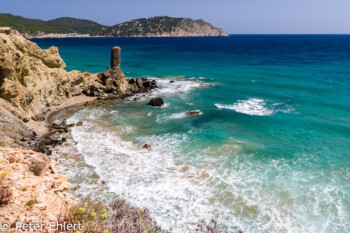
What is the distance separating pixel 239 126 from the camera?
2567cm

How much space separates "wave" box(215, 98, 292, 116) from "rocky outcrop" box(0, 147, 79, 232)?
24120 millimetres

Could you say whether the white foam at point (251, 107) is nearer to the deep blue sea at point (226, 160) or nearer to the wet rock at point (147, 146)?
the deep blue sea at point (226, 160)

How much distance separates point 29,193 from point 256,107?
29.2 metres

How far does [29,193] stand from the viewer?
948cm

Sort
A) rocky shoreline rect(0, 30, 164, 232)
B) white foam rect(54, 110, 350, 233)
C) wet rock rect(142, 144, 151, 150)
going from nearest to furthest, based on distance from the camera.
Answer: rocky shoreline rect(0, 30, 164, 232) < white foam rect(54, 110, 350, 233) < wet rock rect(142, 144, 151, 150)

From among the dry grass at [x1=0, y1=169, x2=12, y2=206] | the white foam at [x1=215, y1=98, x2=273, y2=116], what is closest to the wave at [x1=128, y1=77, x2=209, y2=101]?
the white foam at [x1=215, y1=98, x2=273, y2=116]

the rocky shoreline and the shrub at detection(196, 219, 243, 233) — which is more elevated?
the rocky shoreline

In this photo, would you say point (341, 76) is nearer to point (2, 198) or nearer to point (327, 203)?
point (327, 203)

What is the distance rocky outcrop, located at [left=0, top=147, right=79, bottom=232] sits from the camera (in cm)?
801

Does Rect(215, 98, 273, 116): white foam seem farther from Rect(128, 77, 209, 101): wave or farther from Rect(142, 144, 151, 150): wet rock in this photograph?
Rect(142, 144, 151, 150): wet rock

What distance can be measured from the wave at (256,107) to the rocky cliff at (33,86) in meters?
17.6

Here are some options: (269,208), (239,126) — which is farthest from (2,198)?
(239,126)

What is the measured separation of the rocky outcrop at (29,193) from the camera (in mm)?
8008

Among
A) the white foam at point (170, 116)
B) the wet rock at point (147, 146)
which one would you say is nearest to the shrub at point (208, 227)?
the wet rock at point (147, 146)
